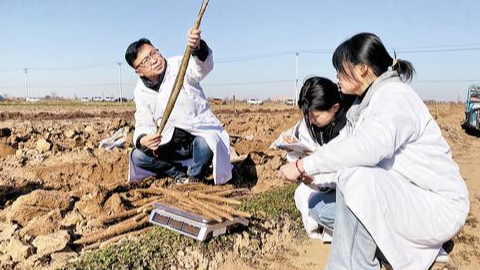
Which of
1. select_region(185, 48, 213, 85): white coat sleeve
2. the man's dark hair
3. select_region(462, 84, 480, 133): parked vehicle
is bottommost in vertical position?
select_region(462, 84, 480, 133): parked vehicle

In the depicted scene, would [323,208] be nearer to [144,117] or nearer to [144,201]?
[144,201]

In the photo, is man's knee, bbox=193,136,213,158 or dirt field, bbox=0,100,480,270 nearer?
dirt field, bbox=0,100,480,270

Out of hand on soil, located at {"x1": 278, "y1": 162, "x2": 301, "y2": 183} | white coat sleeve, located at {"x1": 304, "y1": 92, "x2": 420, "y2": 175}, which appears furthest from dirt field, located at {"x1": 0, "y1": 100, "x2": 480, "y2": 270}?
white coat sleeve, located at {"x1": 304, "y1": 92, "x2": 420, "y2": 175}

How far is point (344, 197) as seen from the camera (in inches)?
81.8

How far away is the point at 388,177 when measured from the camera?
2.03 m

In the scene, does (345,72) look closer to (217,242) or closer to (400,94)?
(400,94)

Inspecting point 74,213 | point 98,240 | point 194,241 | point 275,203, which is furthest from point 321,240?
point 74,213

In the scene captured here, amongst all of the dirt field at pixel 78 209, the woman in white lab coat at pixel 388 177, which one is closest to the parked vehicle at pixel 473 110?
the dirt field at pixel 78 209

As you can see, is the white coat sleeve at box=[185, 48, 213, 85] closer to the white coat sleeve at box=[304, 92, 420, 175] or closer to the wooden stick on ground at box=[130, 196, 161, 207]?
the wooden stick on ground at box=[130, 196, 161, 207]

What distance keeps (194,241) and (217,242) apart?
0.16 m

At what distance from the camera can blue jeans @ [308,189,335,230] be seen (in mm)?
2650

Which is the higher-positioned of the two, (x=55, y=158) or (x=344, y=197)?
(x=344, y=197)

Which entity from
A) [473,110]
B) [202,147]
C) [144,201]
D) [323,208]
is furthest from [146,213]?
[473,110]

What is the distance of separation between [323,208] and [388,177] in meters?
0.75
